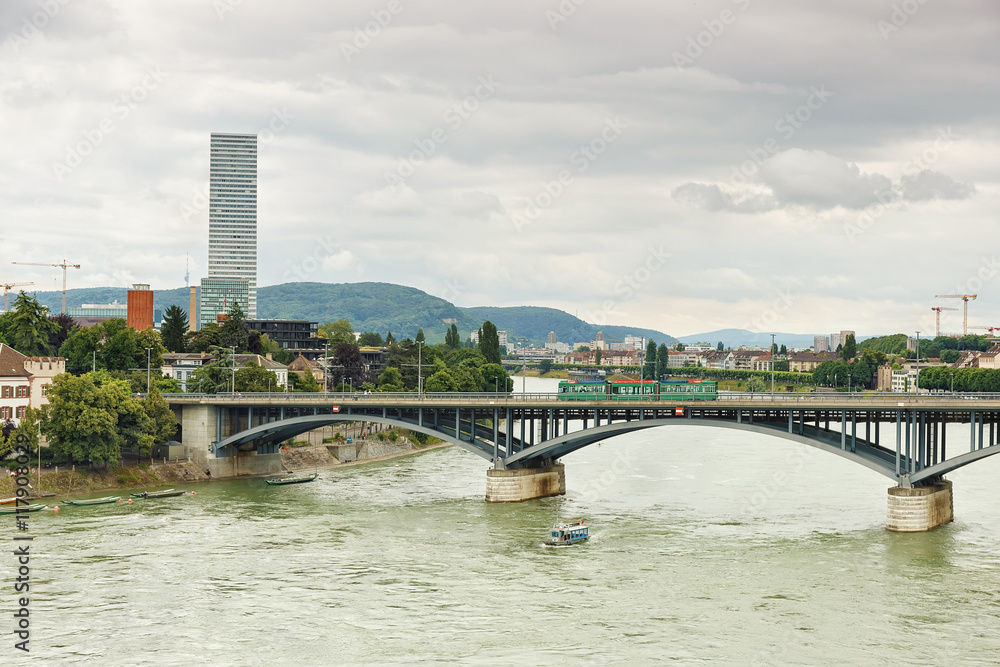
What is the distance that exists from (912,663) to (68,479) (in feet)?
227

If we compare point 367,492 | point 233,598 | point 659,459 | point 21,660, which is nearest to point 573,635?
point 233,598

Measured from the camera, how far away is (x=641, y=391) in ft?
281

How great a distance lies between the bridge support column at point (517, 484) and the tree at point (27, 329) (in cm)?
7448

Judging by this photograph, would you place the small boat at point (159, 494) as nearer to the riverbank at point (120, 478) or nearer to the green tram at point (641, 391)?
the riverbank at point (120, 478)

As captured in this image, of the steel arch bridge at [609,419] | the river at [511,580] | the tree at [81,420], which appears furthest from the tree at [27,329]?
the river at [511,580]

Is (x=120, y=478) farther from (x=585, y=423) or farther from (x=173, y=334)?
(x=173, y=334)

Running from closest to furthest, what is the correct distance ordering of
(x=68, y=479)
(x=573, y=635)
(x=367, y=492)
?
(x=573, y=635) → (x=68, y=479) → (x=367, y=492)

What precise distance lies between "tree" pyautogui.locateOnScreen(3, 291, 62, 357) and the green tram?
3126 inches

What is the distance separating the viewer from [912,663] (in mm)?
45625

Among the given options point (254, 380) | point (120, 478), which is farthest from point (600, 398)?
point (254, 380)

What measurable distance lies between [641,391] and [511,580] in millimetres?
29511

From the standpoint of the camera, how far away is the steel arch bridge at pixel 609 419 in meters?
74.2

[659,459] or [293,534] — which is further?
[659,459]

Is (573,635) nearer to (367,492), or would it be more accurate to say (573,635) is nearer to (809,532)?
(809,532)
